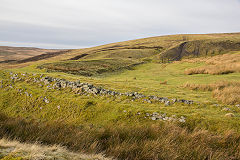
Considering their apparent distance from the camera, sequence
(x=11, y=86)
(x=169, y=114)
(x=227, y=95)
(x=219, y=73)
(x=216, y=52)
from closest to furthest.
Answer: (x=169, y=114)
(x=227, y=95)
(x=11, y=86)
(x=219, y=73)
(x=216, y=52)

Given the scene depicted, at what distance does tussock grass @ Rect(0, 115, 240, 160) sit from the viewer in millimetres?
3783

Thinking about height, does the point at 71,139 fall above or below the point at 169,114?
above

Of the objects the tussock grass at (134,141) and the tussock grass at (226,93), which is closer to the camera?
the tussock grass at (134,141)

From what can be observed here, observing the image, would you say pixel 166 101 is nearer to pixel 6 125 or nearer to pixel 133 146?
pixel 133 146

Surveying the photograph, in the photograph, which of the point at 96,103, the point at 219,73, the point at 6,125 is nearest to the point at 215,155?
the point at 6,125

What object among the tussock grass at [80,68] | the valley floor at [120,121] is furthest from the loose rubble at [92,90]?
the tussock grass at [80,68]

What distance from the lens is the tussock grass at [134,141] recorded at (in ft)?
12.4

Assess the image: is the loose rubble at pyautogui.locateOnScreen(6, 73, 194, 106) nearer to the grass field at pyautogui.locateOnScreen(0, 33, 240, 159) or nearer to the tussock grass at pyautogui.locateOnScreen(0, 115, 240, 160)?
the grass field at pyautogui.locateOnScreen(0, 33, 240, 159)

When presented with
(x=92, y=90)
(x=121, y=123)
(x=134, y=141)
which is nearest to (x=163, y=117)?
(x=121, y=123)

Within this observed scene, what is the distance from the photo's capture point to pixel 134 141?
14.6 feet

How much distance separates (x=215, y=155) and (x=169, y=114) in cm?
418

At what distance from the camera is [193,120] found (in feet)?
24.8

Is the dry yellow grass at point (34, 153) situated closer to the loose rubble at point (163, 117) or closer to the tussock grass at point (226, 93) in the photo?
the loose rubble at point (163, 117)

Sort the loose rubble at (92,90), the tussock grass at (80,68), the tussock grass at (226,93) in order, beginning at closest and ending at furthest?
the tussock grass at (226,93), the loose rubble at (92,90), the tussock grass at (80,68)
